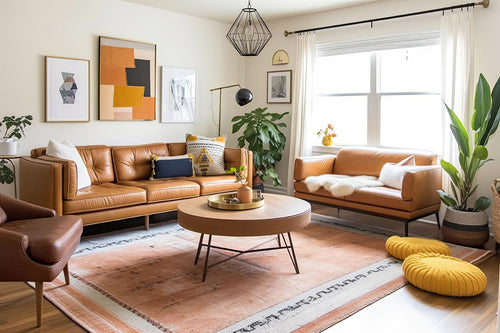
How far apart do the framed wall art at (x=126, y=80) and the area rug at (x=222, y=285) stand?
1.77m

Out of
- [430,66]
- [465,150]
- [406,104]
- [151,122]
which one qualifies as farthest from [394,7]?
[151,122]

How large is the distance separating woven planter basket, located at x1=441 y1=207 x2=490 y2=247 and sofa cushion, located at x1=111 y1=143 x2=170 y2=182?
3238 mm

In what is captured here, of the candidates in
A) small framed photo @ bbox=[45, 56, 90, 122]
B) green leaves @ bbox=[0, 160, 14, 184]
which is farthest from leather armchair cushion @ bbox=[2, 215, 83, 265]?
small framed photo @ bbox=[45, 56, 90, 122]

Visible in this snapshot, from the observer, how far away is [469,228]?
4.07 metres

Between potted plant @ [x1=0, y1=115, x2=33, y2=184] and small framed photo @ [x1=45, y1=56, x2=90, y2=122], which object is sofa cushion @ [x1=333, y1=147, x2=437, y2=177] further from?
potted plant @ [x1=0, y1=115, x2=33, y2=184]

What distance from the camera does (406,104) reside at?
17.4 ft

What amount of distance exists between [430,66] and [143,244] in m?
3.68

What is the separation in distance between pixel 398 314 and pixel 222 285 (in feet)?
3.77

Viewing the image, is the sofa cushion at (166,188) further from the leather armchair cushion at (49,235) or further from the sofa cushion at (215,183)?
the leather armchair cushion at (49,235)

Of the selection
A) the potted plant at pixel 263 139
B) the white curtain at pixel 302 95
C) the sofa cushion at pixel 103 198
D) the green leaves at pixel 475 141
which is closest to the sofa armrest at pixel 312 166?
the white curtain at pixel 302 95

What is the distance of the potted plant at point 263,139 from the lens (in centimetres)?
582

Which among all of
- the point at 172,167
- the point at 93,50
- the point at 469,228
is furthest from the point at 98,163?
the point at 469,228

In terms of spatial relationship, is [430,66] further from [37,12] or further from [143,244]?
[37,12]

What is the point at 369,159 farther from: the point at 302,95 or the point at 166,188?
Answer: the point at 166,188
